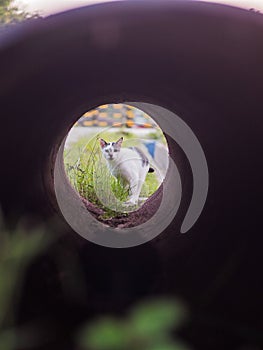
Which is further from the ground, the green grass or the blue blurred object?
the blue blurred object

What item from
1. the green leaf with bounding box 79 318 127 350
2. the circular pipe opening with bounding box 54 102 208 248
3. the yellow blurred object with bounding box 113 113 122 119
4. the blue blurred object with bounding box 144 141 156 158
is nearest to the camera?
the green leaf with bounding box 79 318 127 350

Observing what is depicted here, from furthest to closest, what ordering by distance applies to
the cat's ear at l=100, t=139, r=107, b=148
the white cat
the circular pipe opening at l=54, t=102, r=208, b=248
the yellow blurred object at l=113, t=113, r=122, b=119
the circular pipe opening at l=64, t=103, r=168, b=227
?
the yellow blurred object at l=113, t=113, r=122, b=119 < the cat's ear at l=100, t=139, r=107, b=148 < the white cat < the circular pipe opening at l=64, t=103, r=168, b=227 < the circular pipe opening at l=54, t=102, r=208, b=248

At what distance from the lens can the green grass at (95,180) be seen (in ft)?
7.93

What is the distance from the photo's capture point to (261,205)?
4.34 ft

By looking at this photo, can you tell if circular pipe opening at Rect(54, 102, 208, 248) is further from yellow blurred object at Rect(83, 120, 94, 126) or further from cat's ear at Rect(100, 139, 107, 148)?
yellow blurred object at Rect(83, 120, 94, 126)

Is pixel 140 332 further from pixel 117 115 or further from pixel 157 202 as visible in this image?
pixel 117 115

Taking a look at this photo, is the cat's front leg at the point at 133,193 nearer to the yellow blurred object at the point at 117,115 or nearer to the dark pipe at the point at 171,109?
the dark pipe at the point at 171,109

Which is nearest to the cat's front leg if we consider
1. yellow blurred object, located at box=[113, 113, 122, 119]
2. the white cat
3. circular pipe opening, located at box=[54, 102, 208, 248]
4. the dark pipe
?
the white cat

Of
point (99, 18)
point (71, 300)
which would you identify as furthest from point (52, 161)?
point (99, 18)

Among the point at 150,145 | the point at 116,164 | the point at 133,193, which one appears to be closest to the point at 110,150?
the point at 116,164

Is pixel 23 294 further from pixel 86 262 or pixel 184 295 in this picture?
pixel 184 295

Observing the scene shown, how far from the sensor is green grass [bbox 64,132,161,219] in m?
2.42

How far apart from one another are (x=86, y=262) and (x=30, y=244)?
3.32 feet

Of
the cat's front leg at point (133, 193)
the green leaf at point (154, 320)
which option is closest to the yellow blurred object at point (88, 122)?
the cat's front leg at point (133, 193)
